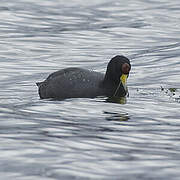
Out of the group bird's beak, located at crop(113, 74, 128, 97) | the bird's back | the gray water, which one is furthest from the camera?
bird's beak, located at crop(113, 74, 128, 97)

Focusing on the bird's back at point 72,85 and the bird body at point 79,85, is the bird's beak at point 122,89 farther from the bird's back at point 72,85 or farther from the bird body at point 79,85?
the bird's back at point 72,85

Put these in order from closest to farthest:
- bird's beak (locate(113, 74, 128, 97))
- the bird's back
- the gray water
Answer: the gray water < the bird's back < bird's beak (locate(113, 74, 128, 97))

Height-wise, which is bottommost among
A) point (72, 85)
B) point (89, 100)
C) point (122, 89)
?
point (89, 100)

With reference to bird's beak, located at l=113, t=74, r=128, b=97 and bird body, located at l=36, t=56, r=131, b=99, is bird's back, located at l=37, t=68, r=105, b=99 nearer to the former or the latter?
bird body, located at l=36, t=56, r=131, b=99

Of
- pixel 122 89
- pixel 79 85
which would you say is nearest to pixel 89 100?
pixel 79 85

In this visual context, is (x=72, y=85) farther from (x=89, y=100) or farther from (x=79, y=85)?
(x=89, y=100)

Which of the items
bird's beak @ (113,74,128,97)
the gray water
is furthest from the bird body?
the gray water

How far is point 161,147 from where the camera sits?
454 inches

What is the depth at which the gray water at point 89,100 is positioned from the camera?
34.8 ft

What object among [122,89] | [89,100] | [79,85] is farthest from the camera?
[122,89]

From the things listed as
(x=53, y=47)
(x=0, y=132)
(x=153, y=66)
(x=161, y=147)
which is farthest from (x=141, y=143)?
(x=53, y=47)

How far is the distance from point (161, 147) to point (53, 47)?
38.5ft

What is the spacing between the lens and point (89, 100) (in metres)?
15.4

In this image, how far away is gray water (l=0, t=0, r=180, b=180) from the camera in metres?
10.6
